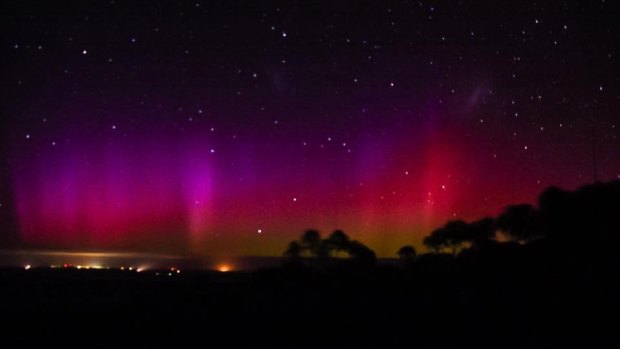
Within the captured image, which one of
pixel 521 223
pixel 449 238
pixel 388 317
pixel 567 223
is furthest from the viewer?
pixel 449 238

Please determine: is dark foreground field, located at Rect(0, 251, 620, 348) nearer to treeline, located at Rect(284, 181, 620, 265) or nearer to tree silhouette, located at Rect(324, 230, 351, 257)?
treeline, located at Rect(284, 181, 620, 265)

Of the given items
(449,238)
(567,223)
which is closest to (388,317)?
(567,223)

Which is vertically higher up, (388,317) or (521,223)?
(521,223)

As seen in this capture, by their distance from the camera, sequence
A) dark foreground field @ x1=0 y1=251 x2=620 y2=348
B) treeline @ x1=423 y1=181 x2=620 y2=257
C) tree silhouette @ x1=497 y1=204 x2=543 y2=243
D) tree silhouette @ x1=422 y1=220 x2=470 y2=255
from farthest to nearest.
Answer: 1. tree silhouette @ x1=422 y1=220 x2=470 y2=255
2. tree silhouette @ x1=497 y1=204 x2=543 y2=243
3. treeline @ x1=423 y1=181 x2=620 y2=257
4. dark foreground field @ x1=0 y1=251 x2=620 y2=348

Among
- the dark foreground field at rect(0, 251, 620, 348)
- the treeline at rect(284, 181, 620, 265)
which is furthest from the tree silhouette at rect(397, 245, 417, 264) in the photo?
the dark foreground field at rect(0, 251, 620, 348)

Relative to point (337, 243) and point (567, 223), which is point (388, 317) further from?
point (337, 243)

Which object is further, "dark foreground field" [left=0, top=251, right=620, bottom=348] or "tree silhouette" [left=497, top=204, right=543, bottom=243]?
"tree silhouette" [left=497, top=204, right=543, bottom=243]

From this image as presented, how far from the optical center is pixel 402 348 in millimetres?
15500

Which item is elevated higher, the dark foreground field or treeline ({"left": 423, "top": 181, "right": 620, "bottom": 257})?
treeline ({"left": 423, "top": 181, "right": 620, "bottom": 257})

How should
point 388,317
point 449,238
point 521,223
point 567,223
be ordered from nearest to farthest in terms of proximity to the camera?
point 388,317 < point 567,223 < point 521,223 < point 449,238

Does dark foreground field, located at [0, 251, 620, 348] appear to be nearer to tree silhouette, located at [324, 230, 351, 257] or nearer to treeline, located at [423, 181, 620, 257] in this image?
treeline, located at [423, 181, 620, 257]

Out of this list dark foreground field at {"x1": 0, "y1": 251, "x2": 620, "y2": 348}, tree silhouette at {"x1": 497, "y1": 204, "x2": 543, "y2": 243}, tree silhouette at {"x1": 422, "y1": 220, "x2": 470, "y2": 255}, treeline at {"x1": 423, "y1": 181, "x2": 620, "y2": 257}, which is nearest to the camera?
dark foreground field at {"x1": 0, "y1": 251, "x2": 620, "y2": 348}

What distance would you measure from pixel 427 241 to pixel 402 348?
4341 cm

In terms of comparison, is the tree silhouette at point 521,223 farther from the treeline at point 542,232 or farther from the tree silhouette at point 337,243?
the tree silhouette at point 337,243
